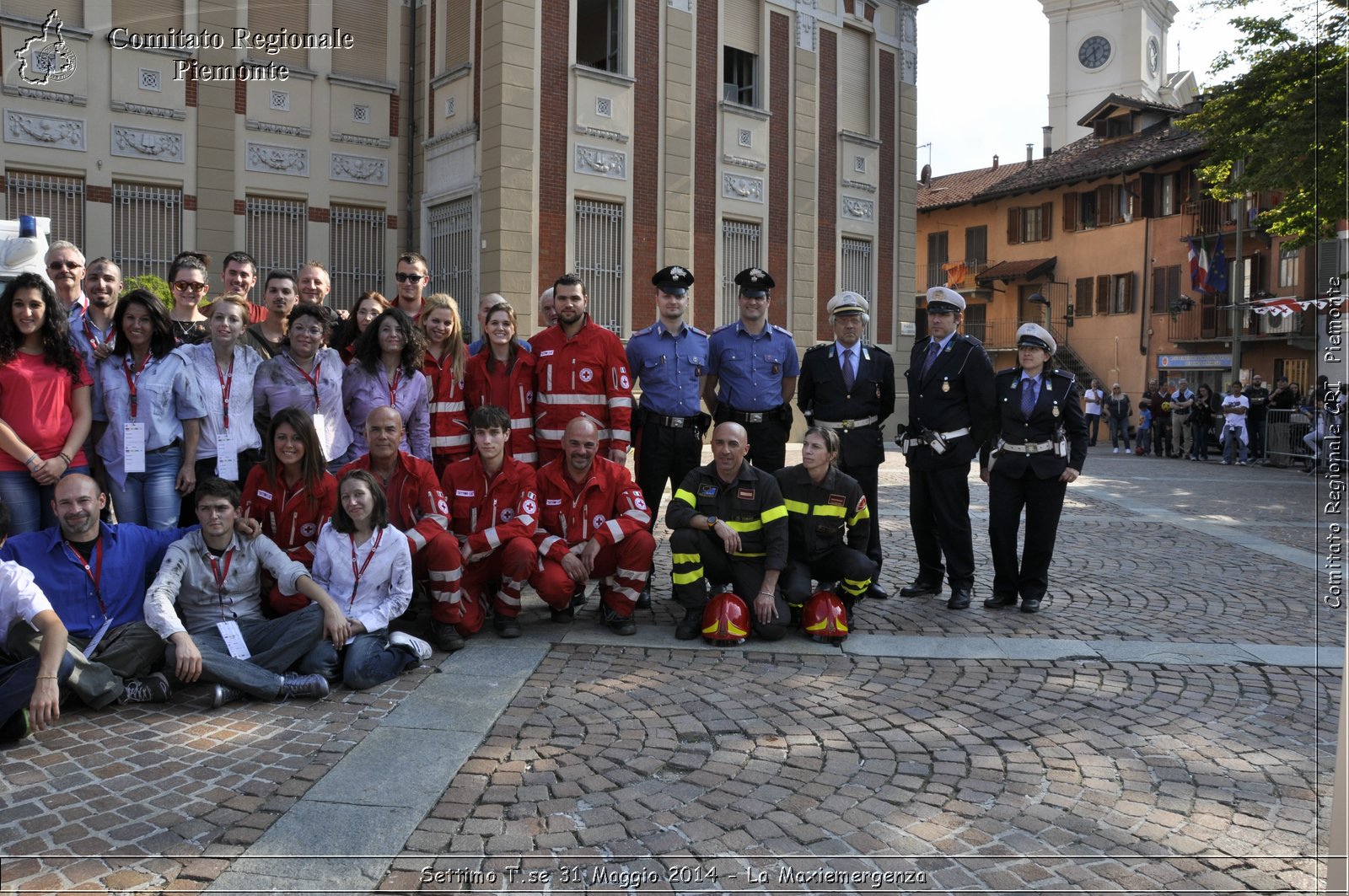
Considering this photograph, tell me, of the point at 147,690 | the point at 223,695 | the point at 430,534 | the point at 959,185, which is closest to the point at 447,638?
the point at 430,534

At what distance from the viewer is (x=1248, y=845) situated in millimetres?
3637

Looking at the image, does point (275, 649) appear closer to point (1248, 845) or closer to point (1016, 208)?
point (1248, 845)

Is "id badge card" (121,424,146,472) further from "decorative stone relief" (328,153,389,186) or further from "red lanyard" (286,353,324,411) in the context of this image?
"decorative stone relief" (328,153,389,186)

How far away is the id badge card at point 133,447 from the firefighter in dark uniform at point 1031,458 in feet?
18.4

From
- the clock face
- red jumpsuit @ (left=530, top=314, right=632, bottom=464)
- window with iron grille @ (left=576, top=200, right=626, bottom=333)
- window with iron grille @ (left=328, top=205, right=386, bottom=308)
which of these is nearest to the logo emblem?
window with iron grille @ (left=328, top=205, right=386, bottom=308)

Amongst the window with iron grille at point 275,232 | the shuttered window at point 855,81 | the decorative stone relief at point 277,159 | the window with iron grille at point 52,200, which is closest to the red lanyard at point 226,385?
the window with iron grille at point 52,200

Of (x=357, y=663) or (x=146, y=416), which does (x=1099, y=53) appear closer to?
(x=146, y=416)

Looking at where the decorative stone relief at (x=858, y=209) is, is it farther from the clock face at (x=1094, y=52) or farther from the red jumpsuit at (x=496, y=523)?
the clock face at (x=1094, y=52)

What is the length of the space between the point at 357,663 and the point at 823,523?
2.96m

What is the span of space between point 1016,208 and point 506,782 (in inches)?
1615

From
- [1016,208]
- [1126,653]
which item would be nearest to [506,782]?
[1126,653]

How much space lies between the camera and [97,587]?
17.0 feet

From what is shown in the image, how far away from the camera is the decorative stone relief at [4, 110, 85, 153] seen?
1617 centimetres

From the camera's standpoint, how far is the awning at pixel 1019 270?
128 feet
